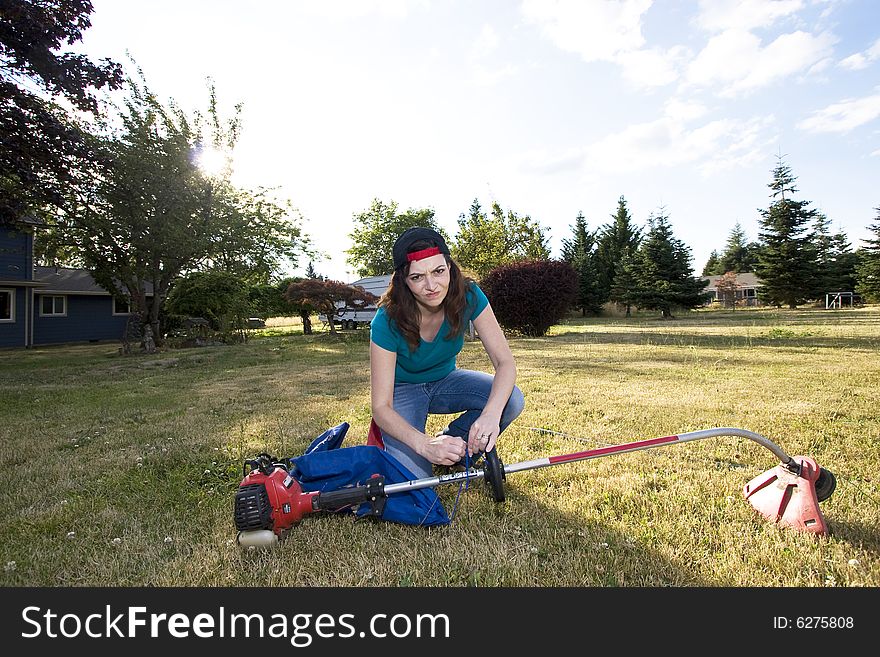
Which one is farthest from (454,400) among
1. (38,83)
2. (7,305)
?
(7,305)

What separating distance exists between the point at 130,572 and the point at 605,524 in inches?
85.6

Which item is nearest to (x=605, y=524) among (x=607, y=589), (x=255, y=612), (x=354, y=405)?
(x=607, y=589)

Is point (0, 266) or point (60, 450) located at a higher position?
point (0, 266)

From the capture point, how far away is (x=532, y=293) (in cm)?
1542

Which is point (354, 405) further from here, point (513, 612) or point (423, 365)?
point (513, 612)

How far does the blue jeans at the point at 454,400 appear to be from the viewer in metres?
3.19

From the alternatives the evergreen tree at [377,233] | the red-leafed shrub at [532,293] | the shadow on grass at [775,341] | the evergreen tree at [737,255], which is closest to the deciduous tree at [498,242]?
the red-leafed shrub at [532,293]

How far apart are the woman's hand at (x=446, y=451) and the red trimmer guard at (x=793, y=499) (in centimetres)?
154

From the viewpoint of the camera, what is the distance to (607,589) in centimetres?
191

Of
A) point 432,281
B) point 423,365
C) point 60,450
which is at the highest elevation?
point 432,281

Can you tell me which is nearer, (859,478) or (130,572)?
(130,572)

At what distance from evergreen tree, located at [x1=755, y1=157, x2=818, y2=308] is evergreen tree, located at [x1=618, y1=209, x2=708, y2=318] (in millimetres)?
6797

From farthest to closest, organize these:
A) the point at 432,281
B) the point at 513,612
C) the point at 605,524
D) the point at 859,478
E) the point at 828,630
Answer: the point at 859,478
the point at 432,281
the point at 605,524
the point at 513,612
the point at 828,630

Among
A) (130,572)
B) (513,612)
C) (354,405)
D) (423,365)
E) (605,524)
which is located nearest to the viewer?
(513,612)
